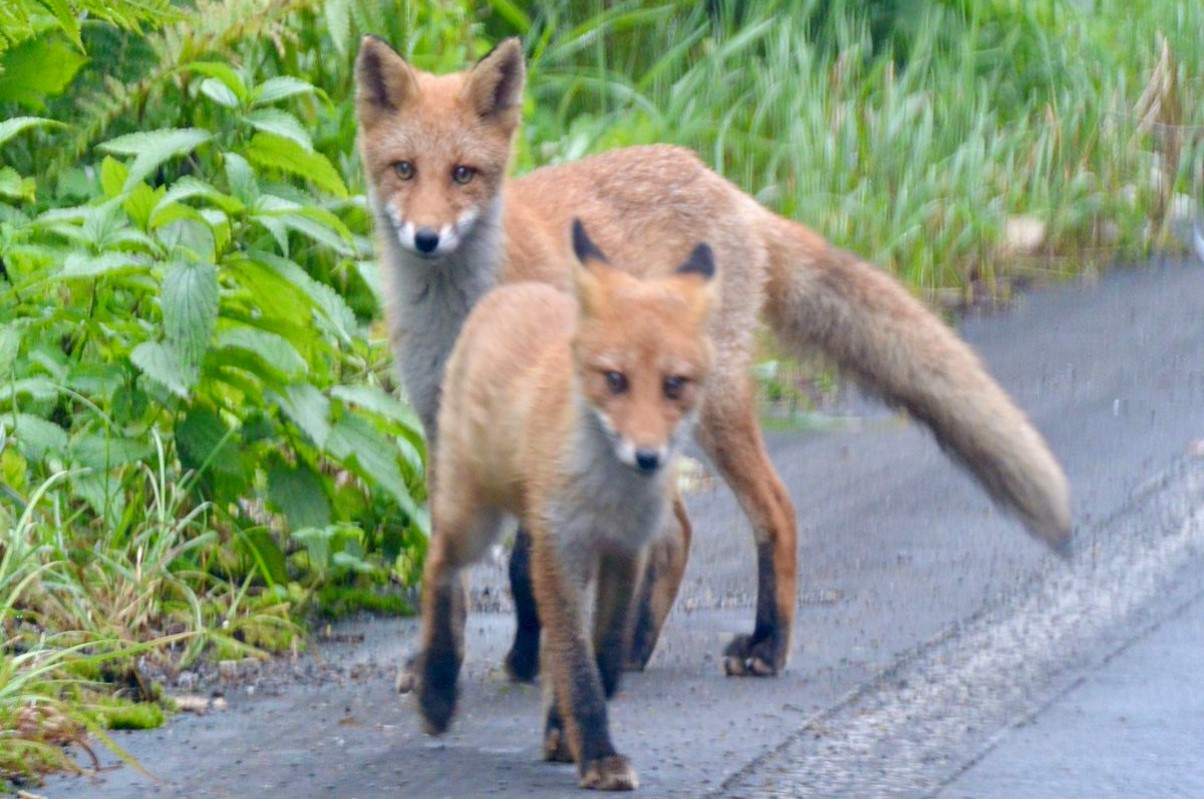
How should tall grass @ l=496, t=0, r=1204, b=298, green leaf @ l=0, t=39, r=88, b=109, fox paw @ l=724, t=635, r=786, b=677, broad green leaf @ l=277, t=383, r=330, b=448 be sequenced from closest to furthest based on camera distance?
fox paw @ l=724, t=635, r=786, b=677
broad green leaf @ l=277, t=383, r=330, b=448
green leaf @ l=0, t=39, r=88, b=109
tall grass @ l=496, t=0, r=1204, b=298

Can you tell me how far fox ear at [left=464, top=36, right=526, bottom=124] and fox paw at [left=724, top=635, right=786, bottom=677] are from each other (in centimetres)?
175

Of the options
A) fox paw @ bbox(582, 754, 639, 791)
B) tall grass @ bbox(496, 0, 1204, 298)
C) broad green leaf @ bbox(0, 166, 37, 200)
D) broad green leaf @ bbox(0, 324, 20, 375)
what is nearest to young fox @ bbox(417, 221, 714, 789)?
fox paw @ bbox(582, 754, 639, 791)

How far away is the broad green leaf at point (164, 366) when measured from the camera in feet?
16.2

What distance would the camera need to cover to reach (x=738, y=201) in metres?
5.94

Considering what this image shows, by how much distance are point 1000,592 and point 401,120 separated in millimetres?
2285

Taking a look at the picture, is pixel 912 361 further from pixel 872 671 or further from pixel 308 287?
pixel 308 287

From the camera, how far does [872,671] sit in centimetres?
496

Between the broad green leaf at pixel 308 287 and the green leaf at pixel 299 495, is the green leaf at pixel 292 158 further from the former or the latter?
the green leaf at pixel 299 495

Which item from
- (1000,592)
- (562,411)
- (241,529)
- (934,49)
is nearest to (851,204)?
(934,49)

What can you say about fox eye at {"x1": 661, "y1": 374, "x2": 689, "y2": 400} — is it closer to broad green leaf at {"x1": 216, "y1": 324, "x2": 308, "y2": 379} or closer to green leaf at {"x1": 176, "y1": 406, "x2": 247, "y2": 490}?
broad green leaf at {"x1": 216, "y1": 324, "x2": 308, "y2": 379}

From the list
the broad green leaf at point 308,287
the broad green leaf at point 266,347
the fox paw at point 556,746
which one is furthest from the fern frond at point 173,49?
the fox paw at point 556,746

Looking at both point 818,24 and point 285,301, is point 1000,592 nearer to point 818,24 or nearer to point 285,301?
point 285,301

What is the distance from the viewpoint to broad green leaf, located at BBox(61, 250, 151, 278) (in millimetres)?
4973

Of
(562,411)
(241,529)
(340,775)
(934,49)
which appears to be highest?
(934,49)
